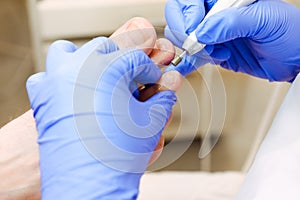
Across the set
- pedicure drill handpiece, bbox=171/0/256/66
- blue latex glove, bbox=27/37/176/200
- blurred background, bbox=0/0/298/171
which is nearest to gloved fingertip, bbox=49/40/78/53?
blue latex glove, bbox=27/37/176/200

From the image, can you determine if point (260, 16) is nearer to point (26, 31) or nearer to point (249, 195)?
point (249, 195)

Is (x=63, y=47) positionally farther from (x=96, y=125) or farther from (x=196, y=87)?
(x=196, y=87)

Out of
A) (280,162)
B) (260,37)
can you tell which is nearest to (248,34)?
(260,37)

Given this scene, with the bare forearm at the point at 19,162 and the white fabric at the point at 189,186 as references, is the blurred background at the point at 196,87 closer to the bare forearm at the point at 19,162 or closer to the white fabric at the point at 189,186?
the white fabric at the point at 189,186

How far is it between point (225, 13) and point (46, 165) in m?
0.39

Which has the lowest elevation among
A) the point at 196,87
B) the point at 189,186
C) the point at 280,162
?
the point at 189,186

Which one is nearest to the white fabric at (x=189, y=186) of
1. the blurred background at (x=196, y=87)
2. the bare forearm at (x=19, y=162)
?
the blurred background at (x=196, y=87)

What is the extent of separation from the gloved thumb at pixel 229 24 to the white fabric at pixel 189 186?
0.43 meters

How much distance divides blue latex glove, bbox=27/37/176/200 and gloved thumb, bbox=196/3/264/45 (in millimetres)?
120

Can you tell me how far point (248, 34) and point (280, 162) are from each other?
0.23 meters

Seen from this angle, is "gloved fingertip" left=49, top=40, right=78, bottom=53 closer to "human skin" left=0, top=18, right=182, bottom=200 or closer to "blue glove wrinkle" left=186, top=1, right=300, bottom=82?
"human skin" left=0, top=18, right=182, bottom=200

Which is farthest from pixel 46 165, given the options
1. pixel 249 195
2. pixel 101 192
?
pixel 249 195

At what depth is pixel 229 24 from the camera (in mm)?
818

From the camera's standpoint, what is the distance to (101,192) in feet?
2.38
